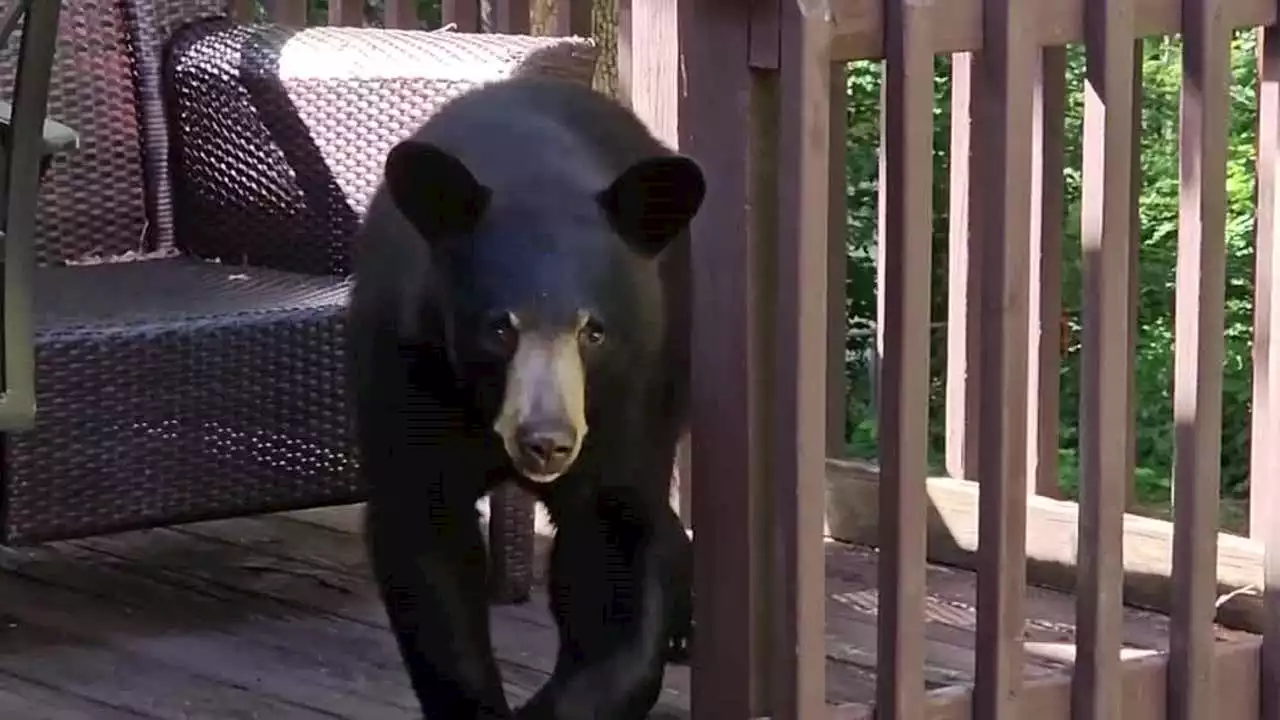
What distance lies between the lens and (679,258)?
2938mm

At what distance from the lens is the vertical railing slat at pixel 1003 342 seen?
2684mm

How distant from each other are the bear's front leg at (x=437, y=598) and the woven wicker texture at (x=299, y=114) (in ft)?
3.06

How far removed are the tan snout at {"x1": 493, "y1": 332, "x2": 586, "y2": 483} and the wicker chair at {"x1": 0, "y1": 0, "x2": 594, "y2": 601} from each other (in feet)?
3.30

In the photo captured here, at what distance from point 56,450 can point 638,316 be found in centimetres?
111

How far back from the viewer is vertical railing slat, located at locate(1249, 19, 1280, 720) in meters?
3.07

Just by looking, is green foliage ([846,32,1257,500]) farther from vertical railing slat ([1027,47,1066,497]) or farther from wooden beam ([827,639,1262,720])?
wooden beam ([827,639,1262,720])

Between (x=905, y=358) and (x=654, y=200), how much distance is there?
376mm

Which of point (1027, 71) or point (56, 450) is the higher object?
point (1027, 71)

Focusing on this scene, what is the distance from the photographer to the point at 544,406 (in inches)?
97.1

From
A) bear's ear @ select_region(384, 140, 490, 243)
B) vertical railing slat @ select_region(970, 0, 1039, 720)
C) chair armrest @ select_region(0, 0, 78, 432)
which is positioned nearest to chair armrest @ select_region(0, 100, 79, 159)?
chair armrest @ select_region(0, 0, 78, 432)

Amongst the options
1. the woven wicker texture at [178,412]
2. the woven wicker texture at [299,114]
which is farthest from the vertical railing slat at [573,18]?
the woven wicker texture at [178,412]

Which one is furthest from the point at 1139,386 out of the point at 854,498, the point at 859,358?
the point at 854,498

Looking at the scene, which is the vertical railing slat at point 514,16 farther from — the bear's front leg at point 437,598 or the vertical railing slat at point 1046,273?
the bear's front leg at point 437,598

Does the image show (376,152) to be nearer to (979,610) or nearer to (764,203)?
(764,203)
